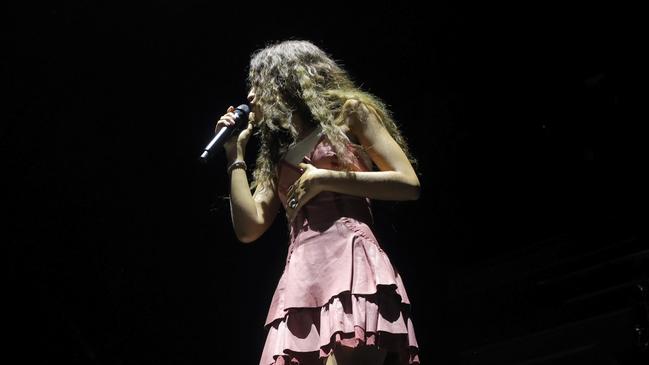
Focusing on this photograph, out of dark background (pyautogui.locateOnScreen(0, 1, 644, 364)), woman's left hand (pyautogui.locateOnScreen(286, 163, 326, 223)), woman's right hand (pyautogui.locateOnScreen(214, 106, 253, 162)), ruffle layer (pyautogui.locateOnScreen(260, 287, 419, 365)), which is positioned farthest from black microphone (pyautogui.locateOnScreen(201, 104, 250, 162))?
dark background (pyautogui.locateOnScreen(0, 1, 644, 364))

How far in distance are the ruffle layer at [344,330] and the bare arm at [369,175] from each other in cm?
22

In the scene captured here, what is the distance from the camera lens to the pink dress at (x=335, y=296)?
4.48ft

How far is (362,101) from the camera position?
1.68 meters

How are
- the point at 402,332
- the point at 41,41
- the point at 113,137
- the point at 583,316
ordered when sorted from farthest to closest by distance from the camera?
the point at 113,137
the point at 41,41
the point at 583,316
the point at 402,332

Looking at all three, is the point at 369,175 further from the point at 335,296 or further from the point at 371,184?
the point at 335,296

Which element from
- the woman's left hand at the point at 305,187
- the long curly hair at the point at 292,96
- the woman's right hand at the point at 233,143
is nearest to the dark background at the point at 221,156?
the long curly hair at the point at 292,96

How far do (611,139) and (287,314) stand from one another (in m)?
1.66

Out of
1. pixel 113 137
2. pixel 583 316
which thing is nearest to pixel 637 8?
pixel 583 316

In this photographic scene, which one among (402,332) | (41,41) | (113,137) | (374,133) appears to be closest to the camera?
(402,332)

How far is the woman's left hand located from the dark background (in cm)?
107

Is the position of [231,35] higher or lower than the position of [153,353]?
higher

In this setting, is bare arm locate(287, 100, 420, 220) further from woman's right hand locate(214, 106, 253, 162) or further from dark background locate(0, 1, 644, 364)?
dark background locate(0, 1, 644, 364)

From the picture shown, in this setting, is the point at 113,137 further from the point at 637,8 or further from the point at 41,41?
the point at 637,8

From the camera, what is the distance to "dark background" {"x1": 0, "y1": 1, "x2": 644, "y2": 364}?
2.59 m
